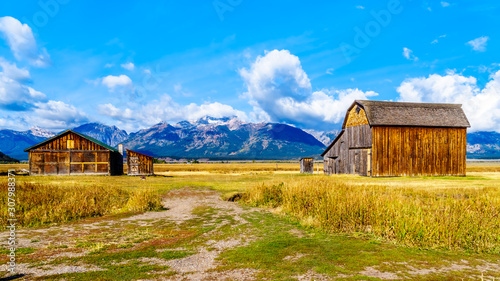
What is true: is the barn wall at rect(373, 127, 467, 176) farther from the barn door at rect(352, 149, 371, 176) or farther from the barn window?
the barn window

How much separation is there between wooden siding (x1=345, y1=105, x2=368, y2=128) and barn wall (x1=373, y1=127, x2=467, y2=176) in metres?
2.87

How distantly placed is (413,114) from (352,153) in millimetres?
→ 9469

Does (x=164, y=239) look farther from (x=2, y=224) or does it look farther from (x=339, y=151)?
(x=339, y=151)

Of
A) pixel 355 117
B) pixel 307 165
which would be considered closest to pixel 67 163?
pixel 307 165

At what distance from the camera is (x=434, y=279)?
688cm

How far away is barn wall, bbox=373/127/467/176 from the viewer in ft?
128

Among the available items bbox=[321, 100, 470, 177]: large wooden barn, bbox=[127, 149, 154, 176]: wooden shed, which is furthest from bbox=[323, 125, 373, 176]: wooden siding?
bbox=[127, 149, 154, 176]: wooden shed

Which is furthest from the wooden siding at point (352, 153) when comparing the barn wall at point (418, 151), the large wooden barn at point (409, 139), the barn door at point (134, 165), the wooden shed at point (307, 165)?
the barn door at point (134, 165)

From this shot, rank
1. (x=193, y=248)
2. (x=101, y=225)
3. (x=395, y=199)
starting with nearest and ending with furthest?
(x=193, y=248) → (x=395, y=199) → (x=101, y=225)

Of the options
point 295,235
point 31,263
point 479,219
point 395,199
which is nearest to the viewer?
point 31,263

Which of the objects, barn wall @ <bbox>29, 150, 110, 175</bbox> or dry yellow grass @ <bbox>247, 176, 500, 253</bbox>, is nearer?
dry yellow grass @ <bbox>247, 176, 500, 253</bbox>

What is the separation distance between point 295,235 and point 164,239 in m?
4.73

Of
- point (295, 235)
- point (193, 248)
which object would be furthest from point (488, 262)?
point (193, 248)

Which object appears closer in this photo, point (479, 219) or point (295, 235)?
point (479, 219)
